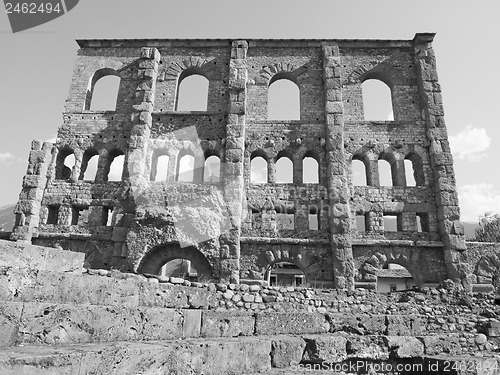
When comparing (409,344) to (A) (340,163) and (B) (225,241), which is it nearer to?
(B) (225,241)

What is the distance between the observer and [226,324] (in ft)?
17.8

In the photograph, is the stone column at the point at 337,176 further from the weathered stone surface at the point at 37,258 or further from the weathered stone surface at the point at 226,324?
the weathered stone surface at the point at 37,258

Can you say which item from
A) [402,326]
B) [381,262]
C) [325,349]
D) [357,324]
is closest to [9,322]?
[325,349]

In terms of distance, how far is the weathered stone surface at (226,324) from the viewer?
5.18 metres

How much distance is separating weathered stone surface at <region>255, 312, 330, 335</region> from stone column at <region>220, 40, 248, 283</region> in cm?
650

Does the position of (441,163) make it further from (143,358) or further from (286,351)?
(143,358)

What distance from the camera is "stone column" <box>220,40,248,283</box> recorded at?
13047mm

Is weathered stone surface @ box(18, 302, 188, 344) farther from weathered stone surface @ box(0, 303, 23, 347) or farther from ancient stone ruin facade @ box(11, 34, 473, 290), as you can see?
ancient stone ruin facade @ box(11, 34, 473, 290)

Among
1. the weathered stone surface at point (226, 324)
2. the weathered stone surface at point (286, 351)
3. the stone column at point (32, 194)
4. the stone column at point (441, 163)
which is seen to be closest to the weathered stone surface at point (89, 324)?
the weathered stone surface at point (226, 324)

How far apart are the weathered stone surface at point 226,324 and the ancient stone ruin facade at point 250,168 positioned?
6.95 metres

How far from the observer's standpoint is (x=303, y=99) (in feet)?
51.3

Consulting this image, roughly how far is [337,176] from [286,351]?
996 centimetres

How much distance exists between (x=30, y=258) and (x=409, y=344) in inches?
252

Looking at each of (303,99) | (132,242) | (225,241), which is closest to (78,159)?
(132,242)
